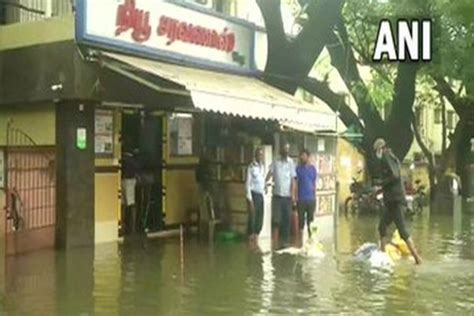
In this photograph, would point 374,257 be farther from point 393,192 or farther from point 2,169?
point 2,169

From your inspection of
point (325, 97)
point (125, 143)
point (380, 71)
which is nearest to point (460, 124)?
point (380, 71)

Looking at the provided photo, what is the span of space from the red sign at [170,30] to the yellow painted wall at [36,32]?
840 mm

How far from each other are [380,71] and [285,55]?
6.80m

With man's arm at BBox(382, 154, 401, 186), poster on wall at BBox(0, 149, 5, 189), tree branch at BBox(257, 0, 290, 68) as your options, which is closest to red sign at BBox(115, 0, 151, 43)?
poster on wall at BBox(0, 149, 5, 189)

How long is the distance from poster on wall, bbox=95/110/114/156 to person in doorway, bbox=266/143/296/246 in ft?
10.0

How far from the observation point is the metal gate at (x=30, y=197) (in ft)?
40.1

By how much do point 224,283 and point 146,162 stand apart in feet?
17.9

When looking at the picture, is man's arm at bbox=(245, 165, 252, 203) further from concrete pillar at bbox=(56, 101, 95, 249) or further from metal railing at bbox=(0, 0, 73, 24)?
metal railing at bbox=(0, 0, 73, 24)

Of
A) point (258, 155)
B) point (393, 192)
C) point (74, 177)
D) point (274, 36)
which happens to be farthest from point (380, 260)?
point (274, 36)

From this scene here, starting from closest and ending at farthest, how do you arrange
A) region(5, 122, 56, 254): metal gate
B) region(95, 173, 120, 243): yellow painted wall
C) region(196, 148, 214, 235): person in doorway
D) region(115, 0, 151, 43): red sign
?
1. region(5, 122, 56, 254): metal gate
2. region(115, 0, 151, 43): red sign
3. region(95, 173, 120, 243): yellow painted wall
4. region(196, 148, 214, 235): person in doorway

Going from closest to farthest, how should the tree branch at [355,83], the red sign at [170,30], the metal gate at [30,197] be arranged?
the metal gate at [30,197], the red sign at [170,30], the tree branch at [355,83]

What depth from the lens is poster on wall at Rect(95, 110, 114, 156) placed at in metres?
13.6

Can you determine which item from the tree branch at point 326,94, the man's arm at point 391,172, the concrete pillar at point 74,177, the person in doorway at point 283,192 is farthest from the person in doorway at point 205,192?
the man's arm at point 391,172

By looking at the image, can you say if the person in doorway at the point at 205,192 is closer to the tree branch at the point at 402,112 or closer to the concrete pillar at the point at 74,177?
the concrete pillar at the point at 74,177
